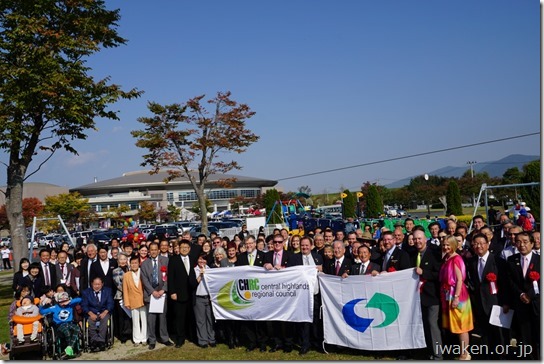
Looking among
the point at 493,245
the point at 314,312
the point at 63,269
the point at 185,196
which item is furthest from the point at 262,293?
the point at 185,196

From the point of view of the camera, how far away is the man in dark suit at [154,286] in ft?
28.7

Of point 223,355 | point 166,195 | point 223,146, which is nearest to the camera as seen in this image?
point 223,355

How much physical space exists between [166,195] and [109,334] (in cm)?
9110

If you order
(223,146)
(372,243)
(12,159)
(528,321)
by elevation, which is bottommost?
(528,321)

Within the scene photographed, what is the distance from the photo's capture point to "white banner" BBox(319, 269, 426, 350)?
689 cm

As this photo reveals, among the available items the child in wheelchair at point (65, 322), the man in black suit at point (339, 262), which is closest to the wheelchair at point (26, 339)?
the child in wheelchair at point (65, 322)

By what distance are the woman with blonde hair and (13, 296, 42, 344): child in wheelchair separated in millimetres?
6589

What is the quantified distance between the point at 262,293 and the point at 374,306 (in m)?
1.91

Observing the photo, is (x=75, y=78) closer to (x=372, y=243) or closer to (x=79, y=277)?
(x=79, y=277)

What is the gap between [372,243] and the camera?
9.96 metres

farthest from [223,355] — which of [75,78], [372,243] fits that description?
[75,78]

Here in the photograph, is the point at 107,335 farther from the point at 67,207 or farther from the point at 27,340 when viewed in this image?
the point at 67,207

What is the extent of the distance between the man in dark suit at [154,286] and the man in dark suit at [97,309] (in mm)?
681

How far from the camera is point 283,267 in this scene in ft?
26.5
